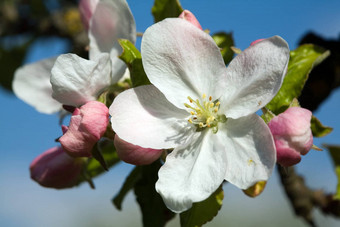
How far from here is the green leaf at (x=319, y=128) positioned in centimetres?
131

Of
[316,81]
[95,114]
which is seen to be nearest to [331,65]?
[316,81]

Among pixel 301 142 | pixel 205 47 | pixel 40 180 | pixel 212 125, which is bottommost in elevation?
pixel 40 180

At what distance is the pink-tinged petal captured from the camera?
1560 millimetres

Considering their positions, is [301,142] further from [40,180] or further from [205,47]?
[40,180]

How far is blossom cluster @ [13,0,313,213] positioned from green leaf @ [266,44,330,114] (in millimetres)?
144

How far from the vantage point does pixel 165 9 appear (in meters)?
1.57

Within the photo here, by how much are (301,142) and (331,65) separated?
1.10 m

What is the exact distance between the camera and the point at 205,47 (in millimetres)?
1260

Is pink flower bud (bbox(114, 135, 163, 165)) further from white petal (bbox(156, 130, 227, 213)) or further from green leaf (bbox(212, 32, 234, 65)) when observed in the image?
green leaf (bbox(212, 32, 234, 65))

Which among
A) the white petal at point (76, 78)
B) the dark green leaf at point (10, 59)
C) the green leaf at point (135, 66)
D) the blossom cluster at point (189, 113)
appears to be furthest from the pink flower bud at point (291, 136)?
the dark green leaf at point (10, 59)

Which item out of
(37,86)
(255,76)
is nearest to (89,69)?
(255,76)

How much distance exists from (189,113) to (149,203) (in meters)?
0.40

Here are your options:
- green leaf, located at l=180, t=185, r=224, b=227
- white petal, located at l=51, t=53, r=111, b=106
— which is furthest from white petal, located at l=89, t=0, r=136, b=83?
green leaf, located at l=180, t=185, r=224, b=227

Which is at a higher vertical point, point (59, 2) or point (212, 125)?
point (212, 125)
